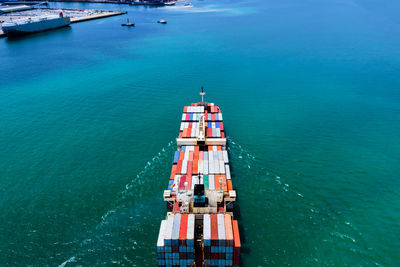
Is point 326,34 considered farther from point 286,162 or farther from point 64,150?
point 64,150

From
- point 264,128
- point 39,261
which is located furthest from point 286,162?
point 39,261

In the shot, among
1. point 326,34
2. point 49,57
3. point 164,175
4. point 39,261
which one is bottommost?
point 39,261

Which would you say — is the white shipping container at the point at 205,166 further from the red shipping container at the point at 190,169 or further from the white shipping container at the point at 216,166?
the red shipping container at the point at 190,169

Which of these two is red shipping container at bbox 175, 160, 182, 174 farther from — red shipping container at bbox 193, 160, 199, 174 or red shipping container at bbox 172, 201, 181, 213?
red shipping container at bbox 172, 201, 181, 213

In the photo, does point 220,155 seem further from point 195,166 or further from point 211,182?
point 211,182

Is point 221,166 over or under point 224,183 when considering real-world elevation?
over

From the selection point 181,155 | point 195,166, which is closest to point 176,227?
point 195,166

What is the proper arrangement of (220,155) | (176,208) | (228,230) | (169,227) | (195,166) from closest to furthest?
(228,230)
(169,227)
(176,208)
(195,166)
(220,155)
